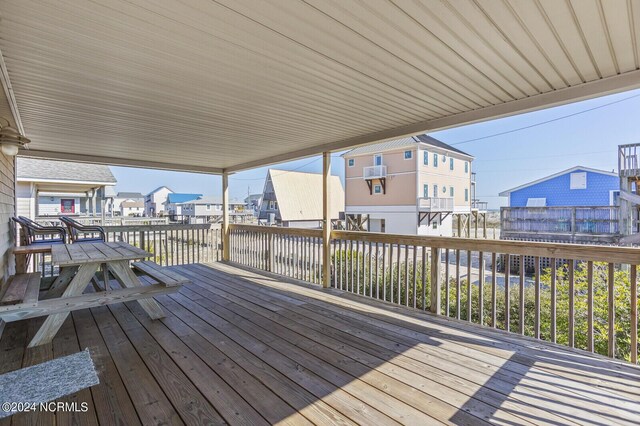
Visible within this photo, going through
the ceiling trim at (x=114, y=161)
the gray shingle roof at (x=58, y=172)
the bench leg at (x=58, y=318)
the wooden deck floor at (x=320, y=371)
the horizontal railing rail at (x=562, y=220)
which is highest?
the gray shingle roof at (x=58, y=172)

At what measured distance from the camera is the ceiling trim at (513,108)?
2365mm

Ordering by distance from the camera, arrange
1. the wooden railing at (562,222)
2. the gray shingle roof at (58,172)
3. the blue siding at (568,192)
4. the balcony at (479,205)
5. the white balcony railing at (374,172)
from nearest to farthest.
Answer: the gray shingle roof at (58,172), the wooden railing at (562,222), the blue siding at (568,192), the white balcony railing at (374,172), the balcony at (479,205)

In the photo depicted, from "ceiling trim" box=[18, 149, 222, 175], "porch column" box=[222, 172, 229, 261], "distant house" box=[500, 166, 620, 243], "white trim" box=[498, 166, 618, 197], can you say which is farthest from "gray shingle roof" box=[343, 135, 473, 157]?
"ceiling trim" box=[18, 149, 222, 175]

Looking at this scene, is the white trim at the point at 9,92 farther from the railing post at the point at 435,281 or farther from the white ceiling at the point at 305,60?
the railing post at the point at 435,281

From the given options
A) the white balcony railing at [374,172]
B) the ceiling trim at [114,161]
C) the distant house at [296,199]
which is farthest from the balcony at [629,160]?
the distant house at [296,199]

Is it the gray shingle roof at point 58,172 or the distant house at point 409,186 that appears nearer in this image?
the gray shingle roof at point 58,172

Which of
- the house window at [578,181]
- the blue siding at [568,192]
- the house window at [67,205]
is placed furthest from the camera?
the house window at [67,205]

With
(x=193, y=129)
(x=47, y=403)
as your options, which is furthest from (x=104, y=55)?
(x=47, y=403)

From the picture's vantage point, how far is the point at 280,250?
5531 millimetres

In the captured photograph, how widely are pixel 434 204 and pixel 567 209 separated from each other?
18.5ft

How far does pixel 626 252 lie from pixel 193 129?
14.6 ft

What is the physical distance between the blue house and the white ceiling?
13.4 meters

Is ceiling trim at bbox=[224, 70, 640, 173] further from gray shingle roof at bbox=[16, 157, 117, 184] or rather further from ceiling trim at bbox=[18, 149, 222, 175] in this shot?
gray shingle roof at bbox=[16, 157, 117, 184]

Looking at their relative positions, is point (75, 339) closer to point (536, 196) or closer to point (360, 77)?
point (360, 77)
